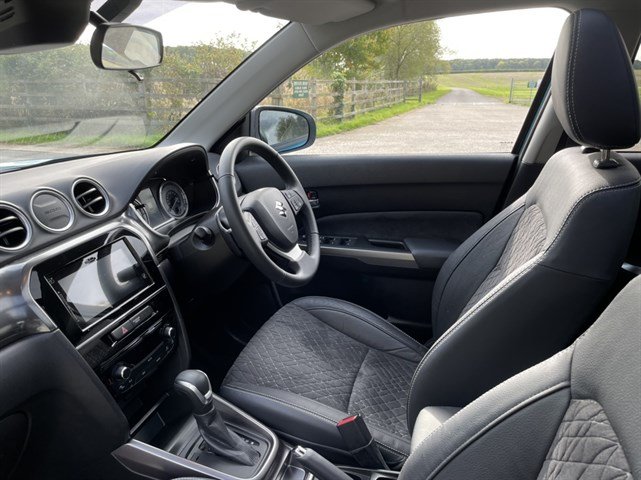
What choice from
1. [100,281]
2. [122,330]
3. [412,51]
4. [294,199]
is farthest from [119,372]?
[412,51]

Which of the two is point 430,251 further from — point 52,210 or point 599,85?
point 52,210

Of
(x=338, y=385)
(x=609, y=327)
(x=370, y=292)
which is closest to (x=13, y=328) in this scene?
(x=338, y=385)

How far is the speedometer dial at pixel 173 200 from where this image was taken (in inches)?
69.2

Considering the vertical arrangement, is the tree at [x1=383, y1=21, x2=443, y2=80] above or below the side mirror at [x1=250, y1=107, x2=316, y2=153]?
above

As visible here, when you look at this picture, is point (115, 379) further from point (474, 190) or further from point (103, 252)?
point (474, 190)

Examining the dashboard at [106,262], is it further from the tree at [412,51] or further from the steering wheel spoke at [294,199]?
the tree at [412,51]

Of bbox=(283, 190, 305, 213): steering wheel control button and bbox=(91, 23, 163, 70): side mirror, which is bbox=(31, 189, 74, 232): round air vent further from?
bbox=(283, 190, 305, 213): steering wheel control button

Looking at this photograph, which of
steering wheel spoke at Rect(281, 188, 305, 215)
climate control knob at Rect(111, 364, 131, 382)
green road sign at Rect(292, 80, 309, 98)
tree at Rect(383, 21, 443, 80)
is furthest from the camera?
green road sign at Rect(292, 80, 309, 98)

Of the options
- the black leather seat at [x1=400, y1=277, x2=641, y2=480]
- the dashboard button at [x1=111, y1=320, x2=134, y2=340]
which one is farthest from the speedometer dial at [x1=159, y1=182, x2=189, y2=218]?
the black leather seat at [x1=400, y1=277, x2=641, y2=480]

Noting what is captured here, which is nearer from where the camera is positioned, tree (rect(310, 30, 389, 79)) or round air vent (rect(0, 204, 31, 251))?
round air vent (rect(0, 204, 31, 251))

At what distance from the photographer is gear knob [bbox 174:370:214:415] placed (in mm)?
1295

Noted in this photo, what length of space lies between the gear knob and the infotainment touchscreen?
0.25 metres

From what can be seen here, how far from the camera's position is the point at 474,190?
7.54ft

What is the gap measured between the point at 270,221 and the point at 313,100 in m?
0.91
